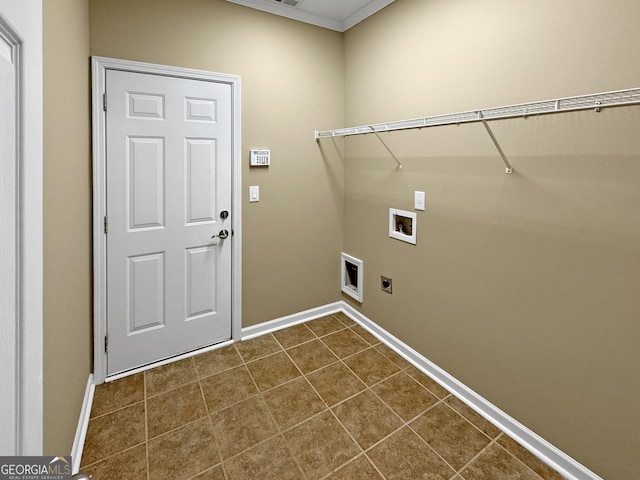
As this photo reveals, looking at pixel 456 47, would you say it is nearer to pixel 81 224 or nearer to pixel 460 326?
pixel 460 326

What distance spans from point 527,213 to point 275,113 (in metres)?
1.92

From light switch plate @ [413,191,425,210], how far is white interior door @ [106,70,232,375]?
53.5 inches

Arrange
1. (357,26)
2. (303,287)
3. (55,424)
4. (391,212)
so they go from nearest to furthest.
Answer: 1. (55,424)
2. (391,212)
3. (357,26)
4. (303,287)

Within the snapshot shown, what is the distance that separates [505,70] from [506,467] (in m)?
1.98

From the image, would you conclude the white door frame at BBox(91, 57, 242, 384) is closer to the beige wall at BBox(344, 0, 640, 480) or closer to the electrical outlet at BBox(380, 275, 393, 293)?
the beige wall at BBox(344, 0, 640, 480)

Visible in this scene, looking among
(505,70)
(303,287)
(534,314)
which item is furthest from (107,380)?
(505,70)

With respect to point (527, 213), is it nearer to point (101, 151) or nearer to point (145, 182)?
point (145, 182)

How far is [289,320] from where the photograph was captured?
3.09m

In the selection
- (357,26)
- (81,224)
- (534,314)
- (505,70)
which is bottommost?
(534,314)

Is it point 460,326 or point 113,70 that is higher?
point 113,70

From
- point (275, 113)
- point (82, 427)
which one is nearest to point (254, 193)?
point (275, 113)

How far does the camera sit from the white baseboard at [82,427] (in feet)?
5.43

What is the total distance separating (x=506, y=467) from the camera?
168cm

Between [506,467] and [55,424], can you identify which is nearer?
[55,424]
